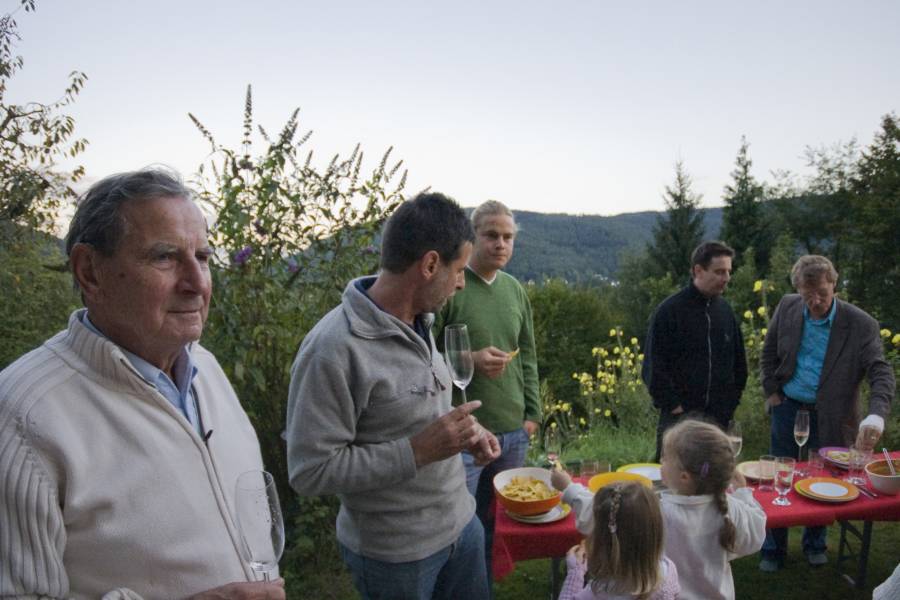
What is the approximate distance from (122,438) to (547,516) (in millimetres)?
1989

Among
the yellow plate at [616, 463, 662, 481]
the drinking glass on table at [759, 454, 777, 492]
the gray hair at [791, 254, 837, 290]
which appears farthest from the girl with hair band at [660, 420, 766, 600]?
the gray hair at [791, 254, 837, 290]

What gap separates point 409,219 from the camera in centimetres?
188

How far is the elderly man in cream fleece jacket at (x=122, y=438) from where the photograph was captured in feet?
3.34

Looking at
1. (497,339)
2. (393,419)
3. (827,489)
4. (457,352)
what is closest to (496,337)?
(497,339)

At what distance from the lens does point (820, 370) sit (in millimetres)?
3887

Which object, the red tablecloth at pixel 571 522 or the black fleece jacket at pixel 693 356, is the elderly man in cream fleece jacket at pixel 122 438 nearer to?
the red tablecloth at pixel 571 522

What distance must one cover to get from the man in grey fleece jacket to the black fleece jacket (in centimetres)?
251

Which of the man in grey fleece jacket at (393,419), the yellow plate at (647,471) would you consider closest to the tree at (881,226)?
the yellow plate at (647,471)

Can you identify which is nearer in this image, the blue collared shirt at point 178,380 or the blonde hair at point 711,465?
the blue collared shirt at point 178,380

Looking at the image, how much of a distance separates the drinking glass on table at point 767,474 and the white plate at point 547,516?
44.4 inches

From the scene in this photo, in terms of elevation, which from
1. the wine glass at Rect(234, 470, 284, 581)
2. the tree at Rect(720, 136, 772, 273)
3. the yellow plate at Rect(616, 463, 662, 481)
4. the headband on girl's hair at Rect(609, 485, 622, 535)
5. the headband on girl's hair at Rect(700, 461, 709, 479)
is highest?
the tree at Rect(720, 136, 772, 273)

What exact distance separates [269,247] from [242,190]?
0.35 m

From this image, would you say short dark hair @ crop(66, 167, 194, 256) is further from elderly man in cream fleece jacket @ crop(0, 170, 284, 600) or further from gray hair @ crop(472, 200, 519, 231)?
gray hair @ crop(472, 200, 519, 231)

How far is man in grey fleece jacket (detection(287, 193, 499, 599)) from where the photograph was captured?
176 cm
